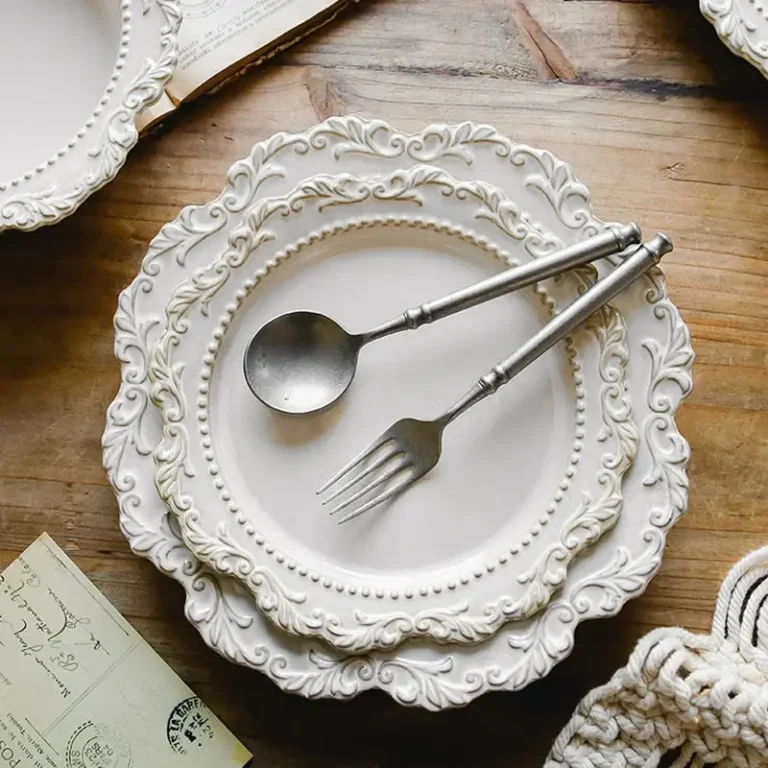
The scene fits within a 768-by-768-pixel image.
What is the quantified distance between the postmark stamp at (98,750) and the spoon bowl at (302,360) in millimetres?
283

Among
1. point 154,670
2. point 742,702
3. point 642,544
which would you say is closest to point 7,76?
point 154,670

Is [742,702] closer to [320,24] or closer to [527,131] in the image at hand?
[527,131]

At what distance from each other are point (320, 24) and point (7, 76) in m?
0.26

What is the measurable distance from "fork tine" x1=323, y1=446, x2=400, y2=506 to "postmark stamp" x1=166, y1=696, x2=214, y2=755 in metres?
0.19

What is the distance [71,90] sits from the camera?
2.63 ft

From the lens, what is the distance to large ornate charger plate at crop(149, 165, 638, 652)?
27.1 inches

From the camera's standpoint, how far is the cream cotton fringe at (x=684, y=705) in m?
0.66

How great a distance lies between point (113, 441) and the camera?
0.71 meters

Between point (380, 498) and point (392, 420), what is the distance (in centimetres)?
6

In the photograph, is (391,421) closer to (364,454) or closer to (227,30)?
(364,454)

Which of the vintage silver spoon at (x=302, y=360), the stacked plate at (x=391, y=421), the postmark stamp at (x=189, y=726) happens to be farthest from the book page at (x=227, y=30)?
the postmark stamp at (x=189, y=726)

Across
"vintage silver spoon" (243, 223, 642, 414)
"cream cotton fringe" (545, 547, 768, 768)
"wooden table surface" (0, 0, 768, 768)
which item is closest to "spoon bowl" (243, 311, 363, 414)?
"vintage silver spoon" (243, 223, 642, 414)

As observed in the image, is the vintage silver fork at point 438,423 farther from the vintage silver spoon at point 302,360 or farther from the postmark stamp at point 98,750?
the postmark stamp at point 98,750

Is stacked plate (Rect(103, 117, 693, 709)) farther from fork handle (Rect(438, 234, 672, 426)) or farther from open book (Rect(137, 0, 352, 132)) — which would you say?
open book (Rect(137, 0, 352, 132))
